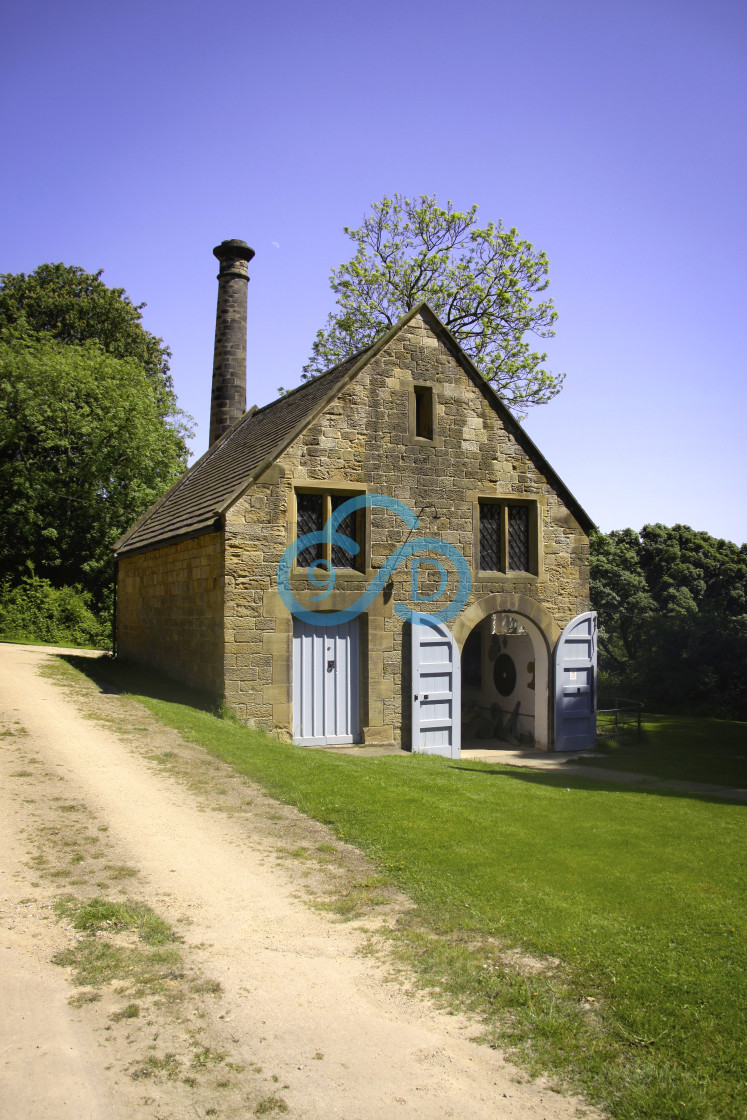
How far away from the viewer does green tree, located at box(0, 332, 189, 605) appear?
1224 inches

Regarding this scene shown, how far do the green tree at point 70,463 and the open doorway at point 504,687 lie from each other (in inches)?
669

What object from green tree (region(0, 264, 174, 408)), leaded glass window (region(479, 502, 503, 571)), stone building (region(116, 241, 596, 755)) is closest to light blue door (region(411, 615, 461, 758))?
stone building (region(116, 241, 596, 755))

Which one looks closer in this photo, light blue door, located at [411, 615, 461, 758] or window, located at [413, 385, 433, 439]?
light blue door, located at [411, 615, 461, 758]

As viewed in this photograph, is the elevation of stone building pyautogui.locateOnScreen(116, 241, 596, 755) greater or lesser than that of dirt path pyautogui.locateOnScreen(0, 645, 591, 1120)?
greater

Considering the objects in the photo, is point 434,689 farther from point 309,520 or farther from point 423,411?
point 423,411

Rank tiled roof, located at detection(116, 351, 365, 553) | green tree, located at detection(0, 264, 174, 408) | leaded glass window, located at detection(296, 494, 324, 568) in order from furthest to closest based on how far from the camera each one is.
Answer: green tree, located at detection(0, 264, 174, 408) → tiled roof, located at detection(116, 351, 365, 553) → leaded glass window, located at detection(296, 494, 324, 568)

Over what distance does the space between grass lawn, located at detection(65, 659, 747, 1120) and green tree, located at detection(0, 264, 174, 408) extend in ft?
101

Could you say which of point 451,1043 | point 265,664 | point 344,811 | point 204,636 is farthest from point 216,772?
point 451,1043

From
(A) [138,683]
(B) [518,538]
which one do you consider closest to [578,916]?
(B) [518,538]

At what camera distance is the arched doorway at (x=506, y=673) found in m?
16.5

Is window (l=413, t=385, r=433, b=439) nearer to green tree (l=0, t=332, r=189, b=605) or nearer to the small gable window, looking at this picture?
the small gable window

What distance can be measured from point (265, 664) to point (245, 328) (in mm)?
14341

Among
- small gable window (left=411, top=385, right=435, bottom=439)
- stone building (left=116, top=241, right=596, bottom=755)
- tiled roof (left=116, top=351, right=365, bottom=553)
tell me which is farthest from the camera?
small gable window (left=411, top=385, right=435, bottom=439)

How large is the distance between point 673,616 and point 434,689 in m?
16.4
